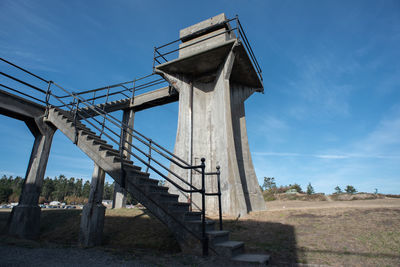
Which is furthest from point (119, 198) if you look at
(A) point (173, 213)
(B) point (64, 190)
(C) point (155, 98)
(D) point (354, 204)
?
(B) point (64, 190)

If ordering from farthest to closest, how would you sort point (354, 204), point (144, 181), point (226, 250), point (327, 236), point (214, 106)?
point (214, 106)
point (354, 204)
point (144, 181)
point (327, 236)
point (226, 250)

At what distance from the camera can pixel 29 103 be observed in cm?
829

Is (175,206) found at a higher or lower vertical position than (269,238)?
higher

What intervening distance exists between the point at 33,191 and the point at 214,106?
825 centimetres

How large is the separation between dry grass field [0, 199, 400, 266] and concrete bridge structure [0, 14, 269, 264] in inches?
29.5

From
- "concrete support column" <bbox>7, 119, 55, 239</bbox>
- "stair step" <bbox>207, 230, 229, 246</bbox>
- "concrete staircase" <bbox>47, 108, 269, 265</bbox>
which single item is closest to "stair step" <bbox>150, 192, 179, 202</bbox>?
"concrete staircase" <bbox>47, 108, 269, 265</bbox>

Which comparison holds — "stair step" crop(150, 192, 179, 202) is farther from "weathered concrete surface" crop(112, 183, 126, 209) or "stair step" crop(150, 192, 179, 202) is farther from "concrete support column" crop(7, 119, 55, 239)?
"weathered concrete surface" crop(112, 183, 126, 209)

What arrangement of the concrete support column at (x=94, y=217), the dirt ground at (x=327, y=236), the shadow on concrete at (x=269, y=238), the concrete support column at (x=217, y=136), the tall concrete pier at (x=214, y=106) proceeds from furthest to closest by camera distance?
the tall concrete pier at (x=214, y=106)
the concrete support column at (x=217, y=136)
the concrete support column at (x=94, y=217)
the shadow on concrete at (x=269, y=238)
the dirt ground at (x=327, y=236)

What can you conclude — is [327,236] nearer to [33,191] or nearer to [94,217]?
[94,217]

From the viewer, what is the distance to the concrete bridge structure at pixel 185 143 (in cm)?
489

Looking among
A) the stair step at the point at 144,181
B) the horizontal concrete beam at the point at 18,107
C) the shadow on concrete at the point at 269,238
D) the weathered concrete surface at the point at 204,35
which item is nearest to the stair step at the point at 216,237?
the shadow on concrete at the point at 269,238

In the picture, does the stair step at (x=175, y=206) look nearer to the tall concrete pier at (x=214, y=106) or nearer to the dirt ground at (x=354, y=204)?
the tall concrete pier at (x=214, y=106)

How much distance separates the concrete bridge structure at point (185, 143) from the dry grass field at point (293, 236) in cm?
75

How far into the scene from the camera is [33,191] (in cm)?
801
